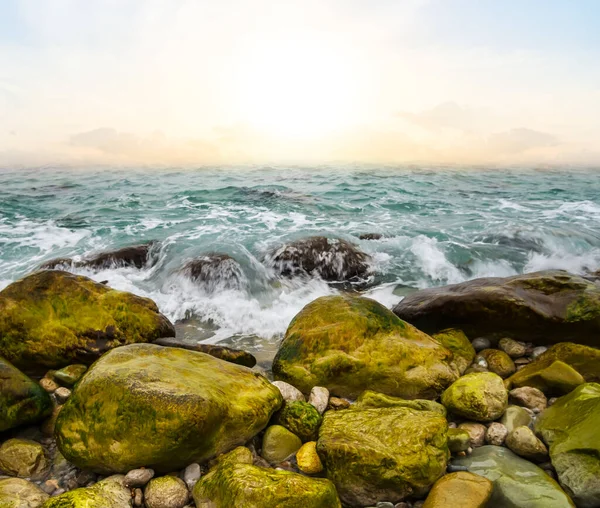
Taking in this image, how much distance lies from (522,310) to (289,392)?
3181mm

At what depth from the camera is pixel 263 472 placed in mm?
2686

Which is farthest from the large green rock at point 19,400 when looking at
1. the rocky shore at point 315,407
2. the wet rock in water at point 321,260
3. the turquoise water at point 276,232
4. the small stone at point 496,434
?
the wet rock in water at point 321,260

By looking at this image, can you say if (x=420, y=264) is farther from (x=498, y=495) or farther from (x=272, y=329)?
(x=498, y=495)

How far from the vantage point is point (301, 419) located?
347 centimetres

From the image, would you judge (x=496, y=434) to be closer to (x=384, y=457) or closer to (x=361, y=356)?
(x=384, y=457)

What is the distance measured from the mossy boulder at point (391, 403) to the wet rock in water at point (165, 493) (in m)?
1.64

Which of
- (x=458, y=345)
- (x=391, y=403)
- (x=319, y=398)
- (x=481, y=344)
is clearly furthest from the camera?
(x=481, y=344)

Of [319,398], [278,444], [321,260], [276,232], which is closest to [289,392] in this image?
[319,398]

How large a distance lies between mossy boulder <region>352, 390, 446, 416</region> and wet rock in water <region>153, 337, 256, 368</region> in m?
1.55

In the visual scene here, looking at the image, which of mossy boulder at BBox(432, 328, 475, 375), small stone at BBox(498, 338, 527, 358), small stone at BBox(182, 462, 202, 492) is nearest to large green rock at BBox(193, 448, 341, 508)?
small stone at BBox(182, 462, 202, 492)

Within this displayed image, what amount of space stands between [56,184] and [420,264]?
26.5 m

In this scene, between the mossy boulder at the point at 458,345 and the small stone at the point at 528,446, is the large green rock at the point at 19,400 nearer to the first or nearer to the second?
the small stone at the point at 528,446

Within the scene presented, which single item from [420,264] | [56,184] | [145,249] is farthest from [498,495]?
[56,184]

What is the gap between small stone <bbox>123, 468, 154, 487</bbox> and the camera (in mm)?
2875
